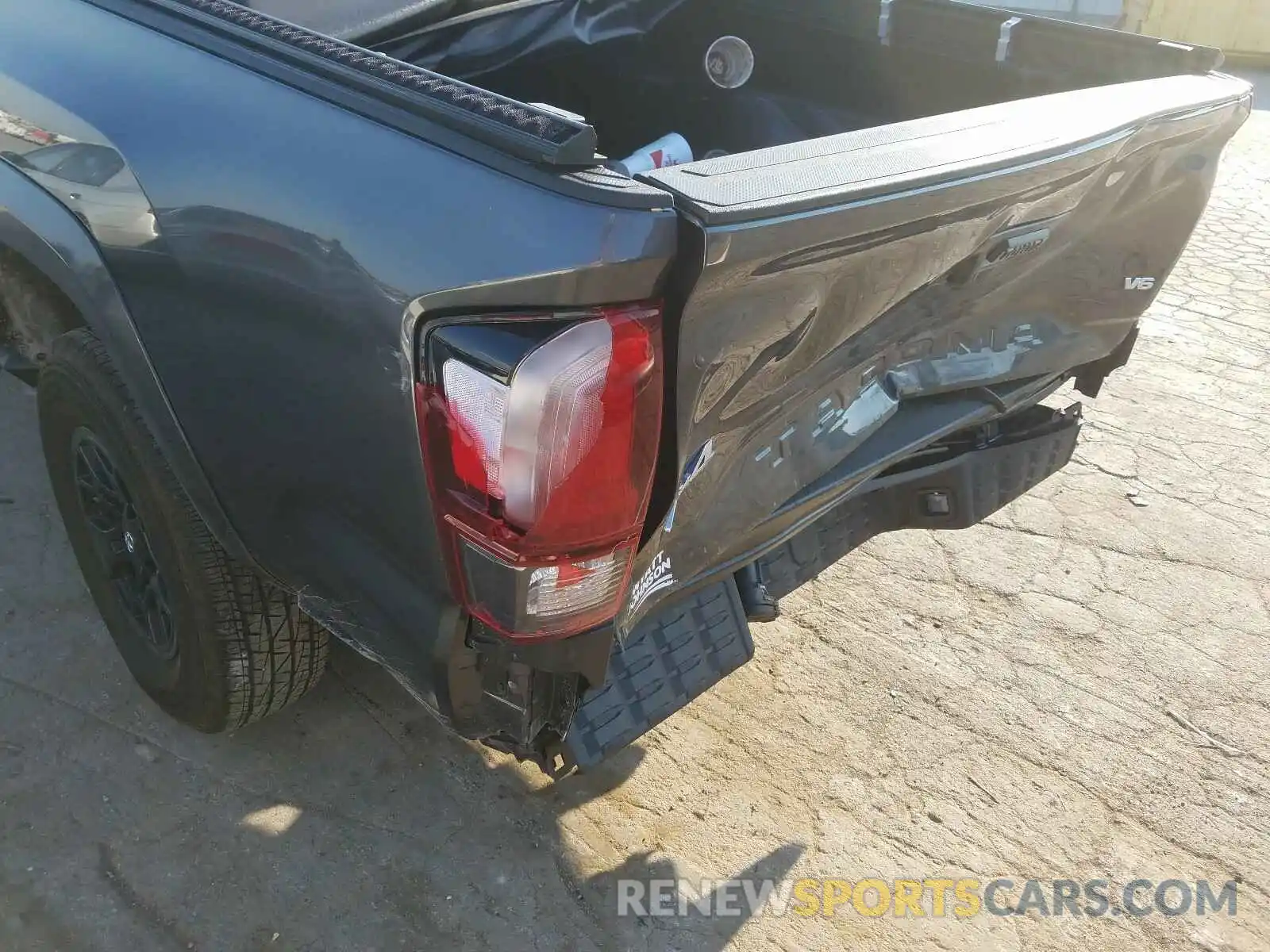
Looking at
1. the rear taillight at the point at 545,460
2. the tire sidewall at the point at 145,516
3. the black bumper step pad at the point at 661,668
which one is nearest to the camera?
the rear taillight at the point at 545,460

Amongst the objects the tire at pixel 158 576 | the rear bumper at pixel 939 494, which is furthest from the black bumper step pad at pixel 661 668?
the tire at pixel 158 576

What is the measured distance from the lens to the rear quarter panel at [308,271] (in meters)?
1.34

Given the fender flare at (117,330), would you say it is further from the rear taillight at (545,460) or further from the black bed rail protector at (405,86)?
the rear taillight at (545,460)

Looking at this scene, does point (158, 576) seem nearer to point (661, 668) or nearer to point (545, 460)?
point (661, 668)

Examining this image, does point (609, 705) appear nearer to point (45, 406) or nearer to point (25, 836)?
point (25, 836)

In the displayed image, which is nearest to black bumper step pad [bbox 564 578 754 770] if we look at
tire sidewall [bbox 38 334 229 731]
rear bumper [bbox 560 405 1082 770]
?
rear bumper [bbox 560 405 1082 770]

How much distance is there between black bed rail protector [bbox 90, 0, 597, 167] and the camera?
1.36m

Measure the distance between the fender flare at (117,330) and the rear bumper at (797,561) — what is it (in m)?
0.69

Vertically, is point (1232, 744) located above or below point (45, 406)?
below

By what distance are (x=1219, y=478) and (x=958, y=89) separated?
187 centimetres

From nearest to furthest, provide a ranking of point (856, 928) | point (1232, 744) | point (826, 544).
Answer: point (856, 928)
point (826, 544)
point (1232, 744)

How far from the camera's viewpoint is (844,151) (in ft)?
5.13

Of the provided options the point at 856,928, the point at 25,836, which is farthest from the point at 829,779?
the point at 25,836

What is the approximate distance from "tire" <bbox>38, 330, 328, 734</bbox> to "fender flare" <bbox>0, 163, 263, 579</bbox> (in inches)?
3.6
